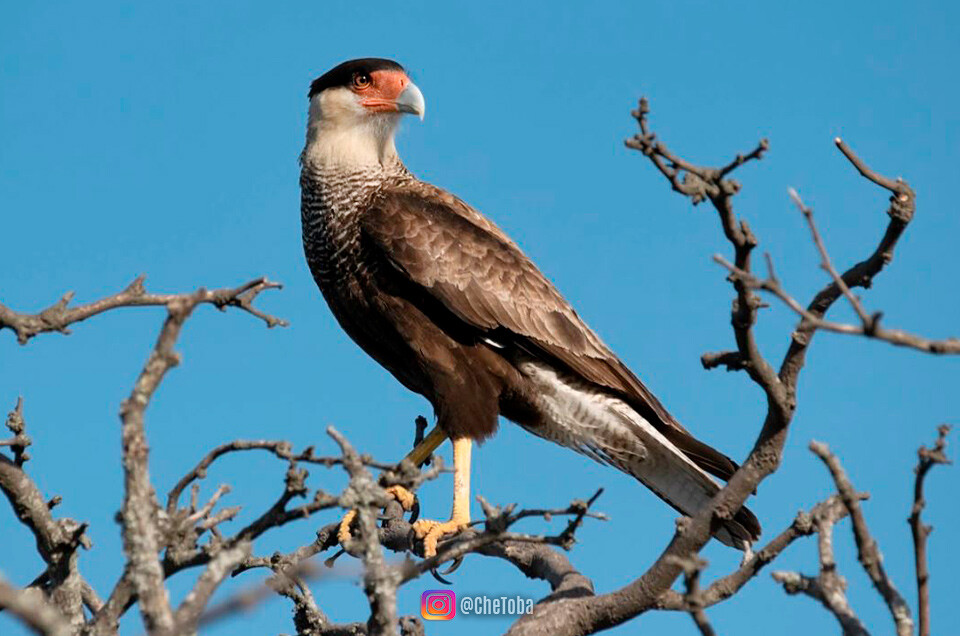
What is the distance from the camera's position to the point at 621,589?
4.20 metres

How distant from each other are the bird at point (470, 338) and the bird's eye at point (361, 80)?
2.06ft

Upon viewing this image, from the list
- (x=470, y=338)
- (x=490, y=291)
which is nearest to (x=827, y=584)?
(x=470, y=338)

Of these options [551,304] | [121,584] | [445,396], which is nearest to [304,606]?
[445,396]

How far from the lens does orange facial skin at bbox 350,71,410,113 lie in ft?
22.4

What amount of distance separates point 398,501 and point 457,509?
0.29 m

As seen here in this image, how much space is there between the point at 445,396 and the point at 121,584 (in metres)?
2.58

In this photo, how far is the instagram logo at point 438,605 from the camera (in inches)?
203

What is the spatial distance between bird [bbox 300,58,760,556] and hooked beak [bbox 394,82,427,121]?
48cm

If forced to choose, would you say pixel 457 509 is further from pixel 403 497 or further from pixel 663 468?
pixel 663 468

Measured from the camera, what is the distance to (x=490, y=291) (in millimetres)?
6109

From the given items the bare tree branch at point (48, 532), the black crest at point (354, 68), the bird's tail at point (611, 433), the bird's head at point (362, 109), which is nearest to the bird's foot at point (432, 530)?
the bird's tail at point (611, 433)

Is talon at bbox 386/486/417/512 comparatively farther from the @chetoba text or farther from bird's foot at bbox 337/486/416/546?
the @chetoba text

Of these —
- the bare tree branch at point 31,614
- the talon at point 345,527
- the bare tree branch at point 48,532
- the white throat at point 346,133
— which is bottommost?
the bare tree branch at point 31,614

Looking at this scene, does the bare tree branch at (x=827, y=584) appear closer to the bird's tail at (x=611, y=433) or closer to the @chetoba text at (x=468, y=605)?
the @chetoba text at (x=468, y=605)
